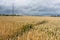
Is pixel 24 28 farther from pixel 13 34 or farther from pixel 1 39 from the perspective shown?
pixel 1 39

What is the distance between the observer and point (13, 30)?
1555 cm

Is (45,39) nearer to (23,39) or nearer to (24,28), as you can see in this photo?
(23,39)

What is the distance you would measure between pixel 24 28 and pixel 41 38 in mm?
6831

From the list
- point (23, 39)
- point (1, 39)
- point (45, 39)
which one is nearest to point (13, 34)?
point (1, 39)

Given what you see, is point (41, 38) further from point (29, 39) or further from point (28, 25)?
point (28, 25)

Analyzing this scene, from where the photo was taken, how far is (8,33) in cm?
1409

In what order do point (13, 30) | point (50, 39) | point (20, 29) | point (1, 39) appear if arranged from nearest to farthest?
point (50, 39), point (1, 39), point (13, 30), point (20, 29)

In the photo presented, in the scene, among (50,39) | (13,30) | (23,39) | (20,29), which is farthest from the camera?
(20,29)

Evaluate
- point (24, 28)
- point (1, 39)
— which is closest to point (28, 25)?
point (24, 28)

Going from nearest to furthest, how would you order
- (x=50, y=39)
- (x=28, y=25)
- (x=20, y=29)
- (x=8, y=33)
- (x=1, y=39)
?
(x=50, y=39), (x=1, y=39), (x=8, y=33), (x=20, y=29), (x=28, y=25)

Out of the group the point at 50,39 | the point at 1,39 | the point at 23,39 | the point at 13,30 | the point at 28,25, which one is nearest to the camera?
the point at 50,39

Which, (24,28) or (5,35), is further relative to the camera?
(24,28)

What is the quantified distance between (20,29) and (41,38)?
598 centimetres

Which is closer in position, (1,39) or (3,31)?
(1,39)
